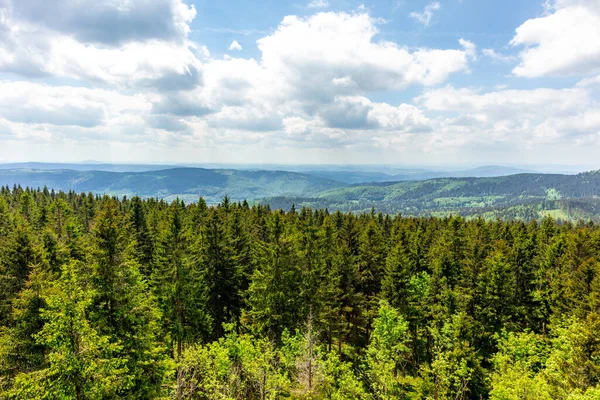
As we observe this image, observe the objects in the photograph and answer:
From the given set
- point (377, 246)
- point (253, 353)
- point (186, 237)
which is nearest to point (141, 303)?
point (253, 353)

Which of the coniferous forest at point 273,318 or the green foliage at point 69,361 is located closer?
the green foliage at point 69,361

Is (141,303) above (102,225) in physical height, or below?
below

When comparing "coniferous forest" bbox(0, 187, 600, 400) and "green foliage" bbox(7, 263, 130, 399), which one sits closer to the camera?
"green foliage" bbox(7, 263, 130, 399)

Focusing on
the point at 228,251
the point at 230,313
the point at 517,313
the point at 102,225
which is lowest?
the point at 230,313

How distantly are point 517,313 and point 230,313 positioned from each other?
32676 mm

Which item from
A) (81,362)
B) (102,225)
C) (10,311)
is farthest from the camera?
(10,311)

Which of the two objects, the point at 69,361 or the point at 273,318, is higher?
the point at 69,361

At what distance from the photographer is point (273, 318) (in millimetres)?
28094

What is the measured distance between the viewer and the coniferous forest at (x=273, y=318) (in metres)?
16.6

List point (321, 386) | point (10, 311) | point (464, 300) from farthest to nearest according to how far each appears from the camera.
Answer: point (464, 300), point (10, 311), point (321, 386)

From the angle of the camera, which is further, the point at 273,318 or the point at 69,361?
the point at 273,318

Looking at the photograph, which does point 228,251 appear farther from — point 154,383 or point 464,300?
point 464,300

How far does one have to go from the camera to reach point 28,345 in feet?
66.1

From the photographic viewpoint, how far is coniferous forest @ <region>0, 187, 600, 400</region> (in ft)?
54.6
